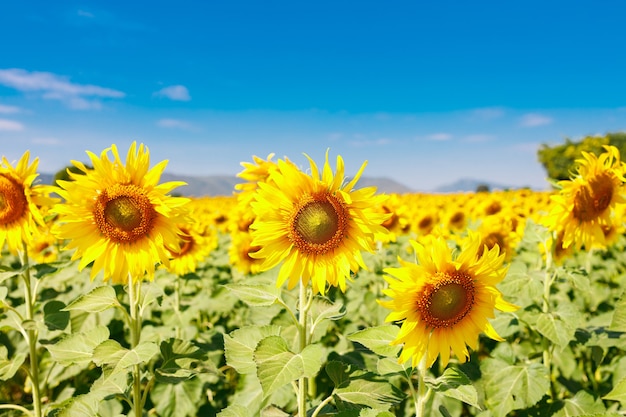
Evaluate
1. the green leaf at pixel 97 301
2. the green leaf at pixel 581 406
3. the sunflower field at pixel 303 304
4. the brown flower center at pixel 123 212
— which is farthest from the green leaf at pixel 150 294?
the green leaf at pixel 581 406

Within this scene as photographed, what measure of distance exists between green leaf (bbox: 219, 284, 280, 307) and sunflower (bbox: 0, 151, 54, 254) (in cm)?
150

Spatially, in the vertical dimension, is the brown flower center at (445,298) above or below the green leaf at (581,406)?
above

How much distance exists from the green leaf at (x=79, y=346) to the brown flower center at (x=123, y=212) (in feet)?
1.96

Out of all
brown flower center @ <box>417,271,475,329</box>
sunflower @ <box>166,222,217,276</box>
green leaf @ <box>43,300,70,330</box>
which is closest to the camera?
brown flower center @ <box>417,271,475,329</box>

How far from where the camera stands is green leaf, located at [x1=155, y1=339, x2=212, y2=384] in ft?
8.73

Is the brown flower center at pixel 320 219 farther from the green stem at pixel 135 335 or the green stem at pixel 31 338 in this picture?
the green stem at pixel 31 338

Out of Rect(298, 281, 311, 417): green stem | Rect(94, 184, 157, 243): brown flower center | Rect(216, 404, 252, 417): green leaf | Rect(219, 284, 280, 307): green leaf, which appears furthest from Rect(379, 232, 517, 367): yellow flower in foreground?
Rect(94, 184, 157, 243): brown flower center

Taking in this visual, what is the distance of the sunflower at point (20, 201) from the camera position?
9.88ft

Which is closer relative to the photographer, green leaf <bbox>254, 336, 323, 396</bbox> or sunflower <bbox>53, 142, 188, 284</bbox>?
green leaf <bbox>254, 336, 323, 396</bbox>

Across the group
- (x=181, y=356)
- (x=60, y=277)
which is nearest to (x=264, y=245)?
(x=181, y=356)

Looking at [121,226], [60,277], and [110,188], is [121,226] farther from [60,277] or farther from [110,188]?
[60,277]

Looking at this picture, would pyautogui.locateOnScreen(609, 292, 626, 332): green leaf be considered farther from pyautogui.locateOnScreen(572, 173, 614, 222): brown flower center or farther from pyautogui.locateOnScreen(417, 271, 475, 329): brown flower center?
pyautogui.locateOnScreen(572, 173, 614, 222): brown flower center

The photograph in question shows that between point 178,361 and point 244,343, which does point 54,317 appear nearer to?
point 178,361

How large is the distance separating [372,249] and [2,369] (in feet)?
8.62
